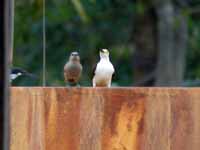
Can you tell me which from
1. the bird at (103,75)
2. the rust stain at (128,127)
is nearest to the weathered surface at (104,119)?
the rust stain at (128,127)

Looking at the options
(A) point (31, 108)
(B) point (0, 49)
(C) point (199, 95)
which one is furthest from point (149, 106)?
(B) point (0, 49)

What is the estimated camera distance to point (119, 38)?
56.9 ft

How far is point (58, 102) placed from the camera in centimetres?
419

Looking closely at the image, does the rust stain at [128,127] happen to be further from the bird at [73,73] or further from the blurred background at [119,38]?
the blurred background at [119,38]

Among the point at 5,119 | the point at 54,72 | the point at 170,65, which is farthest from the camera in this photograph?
the point at 54,72

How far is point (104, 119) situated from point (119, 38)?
43.3 feet

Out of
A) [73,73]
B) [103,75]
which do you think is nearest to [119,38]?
[73,73]

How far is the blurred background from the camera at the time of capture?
1324 centimetres

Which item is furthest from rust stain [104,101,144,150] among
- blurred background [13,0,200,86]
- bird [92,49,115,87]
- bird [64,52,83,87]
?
blurred background [13,0,200,86]

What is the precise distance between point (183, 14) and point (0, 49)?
11572 millimetres

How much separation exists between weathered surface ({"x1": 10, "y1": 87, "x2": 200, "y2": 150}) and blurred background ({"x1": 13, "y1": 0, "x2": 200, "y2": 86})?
6.14 meters

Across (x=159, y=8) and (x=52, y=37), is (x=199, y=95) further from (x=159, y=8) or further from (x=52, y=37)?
(x=52, y=37)

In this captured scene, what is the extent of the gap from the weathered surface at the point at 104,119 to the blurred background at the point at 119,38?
6145 millimetres

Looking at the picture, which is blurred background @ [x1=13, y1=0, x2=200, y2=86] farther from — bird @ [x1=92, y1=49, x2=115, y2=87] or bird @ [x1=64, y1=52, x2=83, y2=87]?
bird @ [x1=92, y1=49, x2=115, y2=87]
